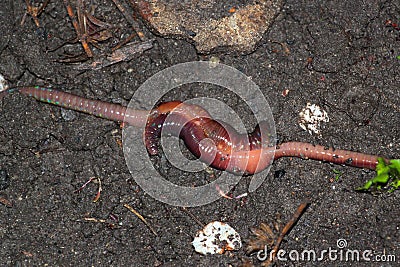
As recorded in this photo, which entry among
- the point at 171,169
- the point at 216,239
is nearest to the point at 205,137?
the point at 171,169

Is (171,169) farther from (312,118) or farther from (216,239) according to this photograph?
(312,118)

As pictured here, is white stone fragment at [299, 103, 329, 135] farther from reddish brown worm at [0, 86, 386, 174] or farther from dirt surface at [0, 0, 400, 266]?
reddish brown worm at [0, 86, 386, 174]

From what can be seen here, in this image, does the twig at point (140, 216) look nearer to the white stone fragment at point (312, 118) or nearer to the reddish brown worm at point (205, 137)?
the reddish brown worm at point (205, 137)

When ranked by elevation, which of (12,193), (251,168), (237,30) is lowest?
(12,193)

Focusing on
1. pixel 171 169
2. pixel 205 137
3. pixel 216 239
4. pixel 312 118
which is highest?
pixel 312 118

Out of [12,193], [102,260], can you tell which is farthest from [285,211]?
[12,193]

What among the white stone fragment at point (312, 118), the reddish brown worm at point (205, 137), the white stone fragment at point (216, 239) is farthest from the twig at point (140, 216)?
the white stone fragment at point (312, 118)

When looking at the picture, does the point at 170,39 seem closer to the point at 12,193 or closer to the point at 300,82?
the point at 300,82
